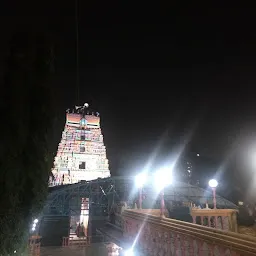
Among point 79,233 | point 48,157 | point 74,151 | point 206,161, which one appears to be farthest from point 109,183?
point 48,157

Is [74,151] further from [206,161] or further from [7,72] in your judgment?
[7,72]

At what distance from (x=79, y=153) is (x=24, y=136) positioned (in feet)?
115

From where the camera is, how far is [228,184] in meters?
39.3

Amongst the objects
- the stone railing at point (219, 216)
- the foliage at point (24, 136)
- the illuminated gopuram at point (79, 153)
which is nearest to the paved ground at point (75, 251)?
the stone railing at point (219, 216)

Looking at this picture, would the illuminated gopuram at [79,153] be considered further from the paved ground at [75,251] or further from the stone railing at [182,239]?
the stone railing at [182,239]

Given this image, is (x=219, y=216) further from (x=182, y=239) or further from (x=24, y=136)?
(x=24, y=136)

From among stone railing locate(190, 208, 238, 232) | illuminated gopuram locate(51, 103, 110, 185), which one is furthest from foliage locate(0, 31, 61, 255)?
illuminated gopuram locate(51, 103, 110, 185)

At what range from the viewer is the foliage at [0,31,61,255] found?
4.52 meters

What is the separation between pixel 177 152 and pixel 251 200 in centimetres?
1942

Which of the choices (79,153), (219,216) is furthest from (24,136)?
(79,153)

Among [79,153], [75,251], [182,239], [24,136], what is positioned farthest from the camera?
[79,153]

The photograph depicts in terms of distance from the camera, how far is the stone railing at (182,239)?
3506 mm

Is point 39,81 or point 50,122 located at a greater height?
point 39,81

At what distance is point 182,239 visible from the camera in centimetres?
517
